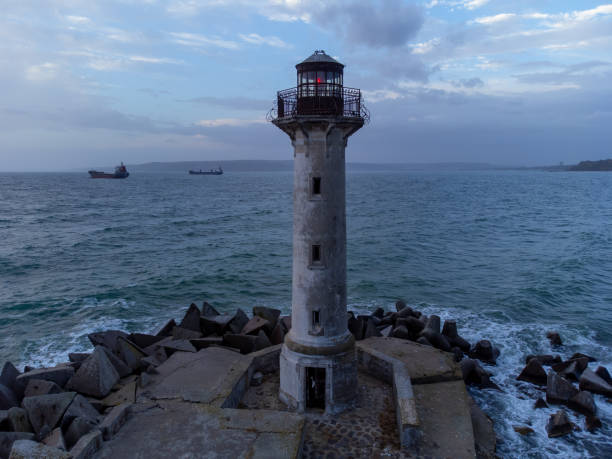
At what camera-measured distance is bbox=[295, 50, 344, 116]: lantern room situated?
11.2 metres

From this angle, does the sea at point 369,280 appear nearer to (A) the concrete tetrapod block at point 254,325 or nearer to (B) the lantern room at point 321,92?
(A) the concrete tetrapod block at point 254,325

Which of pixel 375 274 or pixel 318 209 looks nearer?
pixel 318 209

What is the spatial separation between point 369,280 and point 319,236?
21.1m

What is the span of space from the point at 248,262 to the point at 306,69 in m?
26.9

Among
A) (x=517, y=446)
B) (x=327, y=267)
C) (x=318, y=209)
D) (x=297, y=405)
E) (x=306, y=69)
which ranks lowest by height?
(x=517, y=446)

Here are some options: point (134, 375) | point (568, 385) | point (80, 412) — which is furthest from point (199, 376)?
point (568, 385)

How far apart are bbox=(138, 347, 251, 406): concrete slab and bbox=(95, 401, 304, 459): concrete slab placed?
91cm

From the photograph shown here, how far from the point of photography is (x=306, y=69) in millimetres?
11297

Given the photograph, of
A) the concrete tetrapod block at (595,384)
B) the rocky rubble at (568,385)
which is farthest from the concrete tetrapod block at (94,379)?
the concrete tetrapod block at (595,384)

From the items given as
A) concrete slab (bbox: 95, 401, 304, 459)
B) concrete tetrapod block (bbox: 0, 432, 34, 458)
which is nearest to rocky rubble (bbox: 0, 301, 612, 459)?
concrete tetrapod block (bbox: 0, 432, 34, 458)

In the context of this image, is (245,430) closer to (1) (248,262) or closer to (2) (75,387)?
(2) (75,387)

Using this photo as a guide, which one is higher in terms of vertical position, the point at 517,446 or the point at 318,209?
the point at 318,209

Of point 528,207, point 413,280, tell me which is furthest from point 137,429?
point 528,207

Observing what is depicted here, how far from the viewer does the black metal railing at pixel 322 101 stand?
36.8 feet
